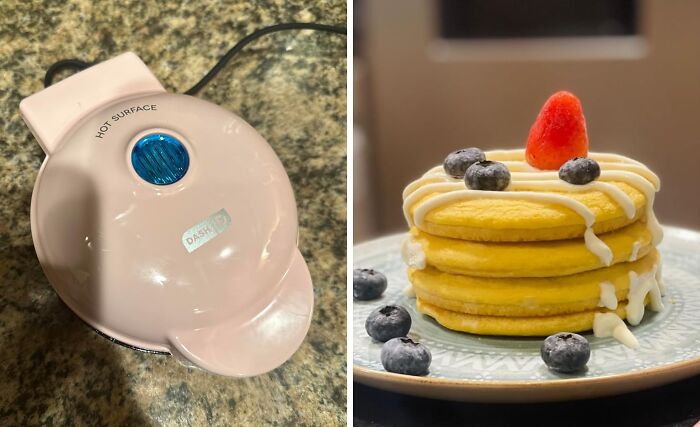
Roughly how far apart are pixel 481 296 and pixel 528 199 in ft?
0.27

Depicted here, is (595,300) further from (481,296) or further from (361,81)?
(361,81)

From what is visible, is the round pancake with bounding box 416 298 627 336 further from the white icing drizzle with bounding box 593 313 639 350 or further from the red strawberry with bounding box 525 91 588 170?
the red strawberry with bounding box 525 91 588 170

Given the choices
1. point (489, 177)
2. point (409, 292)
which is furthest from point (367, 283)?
point (489, 177)

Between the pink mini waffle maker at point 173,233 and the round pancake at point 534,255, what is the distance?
119mm

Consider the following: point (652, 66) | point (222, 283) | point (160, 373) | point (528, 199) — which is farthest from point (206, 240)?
point (652, 66)

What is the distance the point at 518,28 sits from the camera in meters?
0.56

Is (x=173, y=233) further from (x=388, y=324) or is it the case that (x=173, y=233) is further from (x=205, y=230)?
(x=388, y=324)

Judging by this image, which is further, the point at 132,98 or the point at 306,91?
the point at 306,91

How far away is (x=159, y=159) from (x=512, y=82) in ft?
0.95

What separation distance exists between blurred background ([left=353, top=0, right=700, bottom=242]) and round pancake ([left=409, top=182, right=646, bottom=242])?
55 millimetres

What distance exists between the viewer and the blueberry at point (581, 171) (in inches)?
21.3

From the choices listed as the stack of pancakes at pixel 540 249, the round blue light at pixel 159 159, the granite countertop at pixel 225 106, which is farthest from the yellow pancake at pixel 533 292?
the round blue light at pixel 159 159

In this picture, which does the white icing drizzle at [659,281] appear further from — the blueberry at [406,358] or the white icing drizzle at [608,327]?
the blueberry at [406,358]

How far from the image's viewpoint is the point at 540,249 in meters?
0.53
